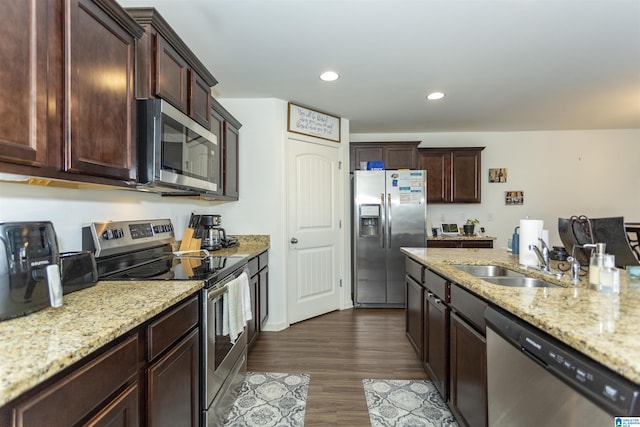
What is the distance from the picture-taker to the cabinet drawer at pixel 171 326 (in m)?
1.12

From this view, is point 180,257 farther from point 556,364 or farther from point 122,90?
point 556,364

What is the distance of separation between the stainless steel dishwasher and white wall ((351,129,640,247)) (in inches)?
147

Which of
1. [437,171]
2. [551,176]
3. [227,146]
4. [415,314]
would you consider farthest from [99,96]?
[551,176]

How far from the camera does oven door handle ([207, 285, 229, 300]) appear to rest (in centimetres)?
157

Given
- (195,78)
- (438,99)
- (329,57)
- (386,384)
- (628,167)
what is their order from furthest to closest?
(628,167), (438,99), (329,57), (386,384), (195,78)

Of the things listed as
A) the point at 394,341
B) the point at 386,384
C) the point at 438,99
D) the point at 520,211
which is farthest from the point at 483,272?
the point at 520,211

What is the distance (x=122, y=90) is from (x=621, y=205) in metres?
6.27

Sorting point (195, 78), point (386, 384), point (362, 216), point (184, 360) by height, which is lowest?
point (386, 384)

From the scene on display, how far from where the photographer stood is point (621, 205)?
4.69m

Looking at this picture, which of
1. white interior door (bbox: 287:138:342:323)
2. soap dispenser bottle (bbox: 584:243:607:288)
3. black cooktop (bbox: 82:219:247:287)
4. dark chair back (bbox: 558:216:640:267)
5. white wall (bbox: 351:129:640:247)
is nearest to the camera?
soap dispenser bottle (bbox: 584:243:607:288)

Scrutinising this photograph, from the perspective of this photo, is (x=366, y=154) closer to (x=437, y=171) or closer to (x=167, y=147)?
(x=437, y=171)

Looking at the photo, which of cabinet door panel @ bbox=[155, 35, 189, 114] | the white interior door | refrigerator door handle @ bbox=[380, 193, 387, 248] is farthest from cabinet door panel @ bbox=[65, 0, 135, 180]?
refrigerator door handle @ bbox=[380, 193, 387, 248]

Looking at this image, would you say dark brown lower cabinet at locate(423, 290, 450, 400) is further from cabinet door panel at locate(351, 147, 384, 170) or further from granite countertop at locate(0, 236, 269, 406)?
cabinet door panel at locate(351, 147, 384, 170)

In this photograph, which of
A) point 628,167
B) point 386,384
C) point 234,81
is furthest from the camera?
point 628,167
